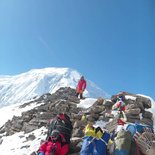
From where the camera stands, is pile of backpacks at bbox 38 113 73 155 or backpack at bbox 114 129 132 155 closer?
backpack at bbox 114 129 132 155

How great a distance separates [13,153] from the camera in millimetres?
16625

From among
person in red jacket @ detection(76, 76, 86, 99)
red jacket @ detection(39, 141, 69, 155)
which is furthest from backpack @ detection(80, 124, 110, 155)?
person in red jacket @ detection(76, 76, 86, 99)

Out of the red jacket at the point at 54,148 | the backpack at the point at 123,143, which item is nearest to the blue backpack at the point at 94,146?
the backpack at the point at 123,143

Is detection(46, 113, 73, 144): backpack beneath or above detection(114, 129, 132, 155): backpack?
above

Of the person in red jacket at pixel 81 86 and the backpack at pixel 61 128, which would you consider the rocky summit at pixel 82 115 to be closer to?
the backpack at pixel 61 128

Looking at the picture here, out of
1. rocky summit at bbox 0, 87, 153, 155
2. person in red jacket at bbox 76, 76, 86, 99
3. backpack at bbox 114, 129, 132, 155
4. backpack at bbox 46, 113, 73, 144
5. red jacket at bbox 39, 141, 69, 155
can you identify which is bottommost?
red jacket at bbox 39, 141, 69, 155

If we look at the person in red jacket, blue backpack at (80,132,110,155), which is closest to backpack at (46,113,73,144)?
blue backpack at (80,132,110,155)

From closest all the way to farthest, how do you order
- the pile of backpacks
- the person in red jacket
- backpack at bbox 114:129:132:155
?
backpack at bbox 114:129:132:155, the pile of backpacks, the person in red jacket

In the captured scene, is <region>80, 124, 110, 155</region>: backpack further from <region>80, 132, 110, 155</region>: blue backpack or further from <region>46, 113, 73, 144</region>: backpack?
<region>46, 113, 73, 144</region>: backpack

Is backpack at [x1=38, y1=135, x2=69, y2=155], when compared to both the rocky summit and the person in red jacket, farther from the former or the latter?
the person in red jacket

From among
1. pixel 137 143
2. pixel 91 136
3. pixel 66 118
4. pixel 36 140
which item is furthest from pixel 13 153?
pixel 137 143

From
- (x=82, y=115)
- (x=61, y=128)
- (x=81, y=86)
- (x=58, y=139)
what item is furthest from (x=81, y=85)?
(x=58, y=139)

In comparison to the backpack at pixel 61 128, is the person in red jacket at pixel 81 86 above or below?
above

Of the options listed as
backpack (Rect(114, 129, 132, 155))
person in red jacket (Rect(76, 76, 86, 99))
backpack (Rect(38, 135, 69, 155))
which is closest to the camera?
backpack (Rect(114, 129, 132, 155))
